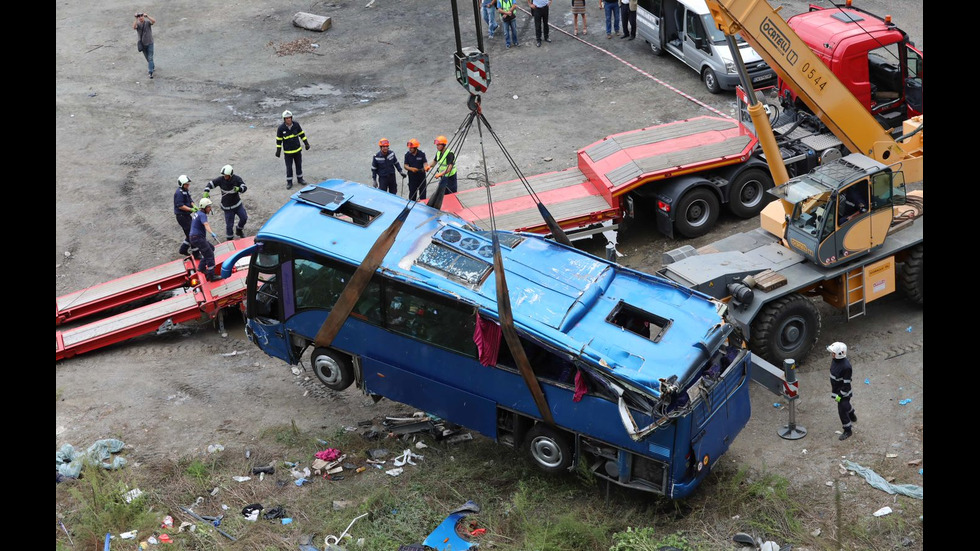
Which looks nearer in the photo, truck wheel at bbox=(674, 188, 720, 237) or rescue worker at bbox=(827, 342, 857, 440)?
rescue worker at bbox=(827, 342, 857, 440)

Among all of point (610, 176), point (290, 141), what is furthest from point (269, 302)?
point (290, 141)

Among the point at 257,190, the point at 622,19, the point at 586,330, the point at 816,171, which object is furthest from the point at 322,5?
the point at 586,330

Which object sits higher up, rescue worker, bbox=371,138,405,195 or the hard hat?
the hard hat

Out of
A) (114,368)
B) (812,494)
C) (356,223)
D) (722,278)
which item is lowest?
(114,368)

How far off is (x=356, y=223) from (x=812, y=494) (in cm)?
572

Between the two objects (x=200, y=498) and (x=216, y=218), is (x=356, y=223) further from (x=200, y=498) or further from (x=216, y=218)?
(x=216, y=218)

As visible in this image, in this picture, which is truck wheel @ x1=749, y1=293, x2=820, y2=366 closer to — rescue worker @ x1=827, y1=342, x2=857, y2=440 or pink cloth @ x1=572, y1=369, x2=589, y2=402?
rescue worker @ x1=827, y1=342, x2=857, y2=440

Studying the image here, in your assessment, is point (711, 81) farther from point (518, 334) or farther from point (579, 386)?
point (579, 386)

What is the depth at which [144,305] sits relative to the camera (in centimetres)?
1538

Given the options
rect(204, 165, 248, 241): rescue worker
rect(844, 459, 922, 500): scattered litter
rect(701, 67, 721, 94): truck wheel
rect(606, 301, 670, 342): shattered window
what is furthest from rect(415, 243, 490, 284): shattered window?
rect(701, 67, 721, 94): truck wheel

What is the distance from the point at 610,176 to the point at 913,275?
4.58m

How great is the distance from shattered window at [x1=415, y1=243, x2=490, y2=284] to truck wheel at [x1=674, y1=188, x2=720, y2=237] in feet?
19.4

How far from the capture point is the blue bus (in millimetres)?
9844

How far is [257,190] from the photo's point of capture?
723 inches
